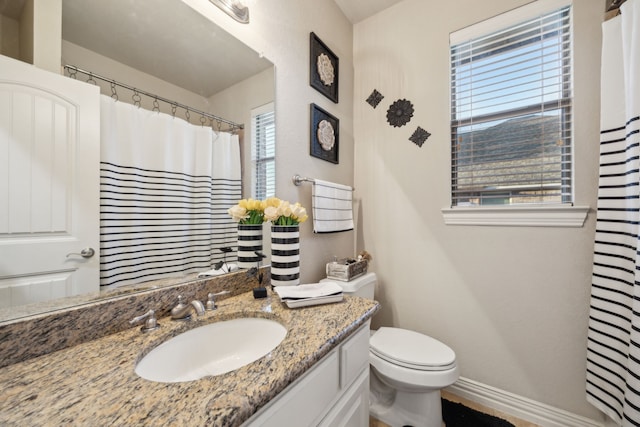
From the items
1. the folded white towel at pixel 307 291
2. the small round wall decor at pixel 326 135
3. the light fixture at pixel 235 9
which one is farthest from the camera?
the small round wall decor at pixel 326 135

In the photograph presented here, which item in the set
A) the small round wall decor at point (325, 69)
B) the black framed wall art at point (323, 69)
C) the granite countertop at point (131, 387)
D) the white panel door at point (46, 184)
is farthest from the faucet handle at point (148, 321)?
the small round wall decor at point (325, 69)

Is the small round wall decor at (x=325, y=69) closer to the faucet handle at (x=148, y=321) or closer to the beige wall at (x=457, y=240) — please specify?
the beige wall at (x=457, y=240)

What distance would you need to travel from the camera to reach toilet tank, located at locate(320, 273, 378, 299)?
1498 mm

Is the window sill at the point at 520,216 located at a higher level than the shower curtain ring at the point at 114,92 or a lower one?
lower

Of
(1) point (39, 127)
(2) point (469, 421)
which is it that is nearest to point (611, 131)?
(2) point (469, 421)

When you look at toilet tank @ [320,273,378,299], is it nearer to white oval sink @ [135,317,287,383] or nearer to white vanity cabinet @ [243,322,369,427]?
white vanity cabinet @ [243,322,369,427]

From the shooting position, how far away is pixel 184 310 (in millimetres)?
833

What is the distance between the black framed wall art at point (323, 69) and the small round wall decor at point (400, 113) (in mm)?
404

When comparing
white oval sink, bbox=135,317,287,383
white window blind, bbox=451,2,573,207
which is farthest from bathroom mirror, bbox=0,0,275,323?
white window blind, bbox=451,2,573,207

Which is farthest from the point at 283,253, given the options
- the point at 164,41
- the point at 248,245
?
the point at 164,41

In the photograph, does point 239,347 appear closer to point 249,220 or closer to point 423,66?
point 249,220

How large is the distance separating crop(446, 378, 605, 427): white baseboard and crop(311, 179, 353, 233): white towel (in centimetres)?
122

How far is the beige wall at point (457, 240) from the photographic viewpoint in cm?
130

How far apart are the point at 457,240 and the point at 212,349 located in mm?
1463
